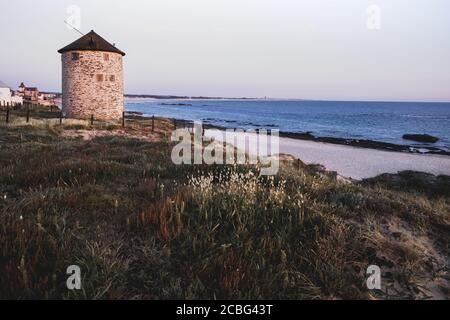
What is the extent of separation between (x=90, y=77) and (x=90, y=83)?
0.57m

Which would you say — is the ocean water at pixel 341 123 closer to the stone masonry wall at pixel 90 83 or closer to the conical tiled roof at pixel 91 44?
the stone masonry wall at pixel 90 83

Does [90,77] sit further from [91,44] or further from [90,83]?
[91,44]

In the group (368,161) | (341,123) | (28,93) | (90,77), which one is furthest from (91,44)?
(341,123)

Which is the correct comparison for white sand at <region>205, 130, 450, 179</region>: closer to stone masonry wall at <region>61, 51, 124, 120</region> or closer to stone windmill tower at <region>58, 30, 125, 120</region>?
stone masonry wall at <region>61, 51, 124, 120</region>

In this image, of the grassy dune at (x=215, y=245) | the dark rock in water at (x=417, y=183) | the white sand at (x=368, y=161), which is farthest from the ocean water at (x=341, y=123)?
the grassy dune at (x=215, y=245)

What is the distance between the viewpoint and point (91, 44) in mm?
32250

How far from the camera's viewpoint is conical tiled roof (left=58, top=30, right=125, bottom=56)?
3197 cm

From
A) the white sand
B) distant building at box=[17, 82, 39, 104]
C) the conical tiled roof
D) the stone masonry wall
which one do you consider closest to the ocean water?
the white sand

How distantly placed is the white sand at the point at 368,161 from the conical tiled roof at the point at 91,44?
824 inches

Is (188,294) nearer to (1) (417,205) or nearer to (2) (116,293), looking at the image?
(2) (116,293)

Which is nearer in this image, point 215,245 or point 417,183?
point 215,245

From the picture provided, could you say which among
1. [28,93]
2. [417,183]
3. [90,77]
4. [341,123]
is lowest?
[417,183]

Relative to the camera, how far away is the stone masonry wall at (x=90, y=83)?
32.3 meters
